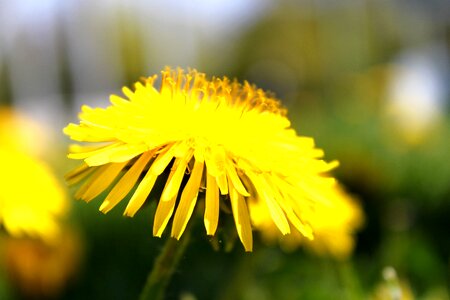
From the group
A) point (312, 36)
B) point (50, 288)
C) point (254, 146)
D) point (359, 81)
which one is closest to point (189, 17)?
point (359, 81)

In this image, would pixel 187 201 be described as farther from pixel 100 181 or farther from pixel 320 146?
pixel 320 146

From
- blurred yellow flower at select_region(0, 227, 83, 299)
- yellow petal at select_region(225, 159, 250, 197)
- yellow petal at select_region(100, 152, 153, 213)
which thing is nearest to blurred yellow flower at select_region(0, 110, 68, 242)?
blurred yellow flower at select_region(0, 227, 83, 299)

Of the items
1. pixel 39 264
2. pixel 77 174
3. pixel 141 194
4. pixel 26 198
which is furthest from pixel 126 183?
pixel 39 264

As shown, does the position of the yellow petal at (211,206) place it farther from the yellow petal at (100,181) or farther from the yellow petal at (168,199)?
the yellow petal at (100,181)

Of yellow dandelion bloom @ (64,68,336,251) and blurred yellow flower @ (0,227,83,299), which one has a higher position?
yellow dandelion bloom @ (64,68,336,251)

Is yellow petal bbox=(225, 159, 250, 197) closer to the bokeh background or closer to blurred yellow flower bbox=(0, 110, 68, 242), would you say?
the bokeh background

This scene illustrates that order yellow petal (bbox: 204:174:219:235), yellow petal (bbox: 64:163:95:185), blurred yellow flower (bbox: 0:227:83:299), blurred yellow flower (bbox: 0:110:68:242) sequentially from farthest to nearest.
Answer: blurred yellow flower (bbox: 0:227:83:299) < blurred yellow flower (bbox: 0:110:68:242) < yellow petal (bbox: 64:163:95:185) < yellow petal (bbox: 204:174:219:235)

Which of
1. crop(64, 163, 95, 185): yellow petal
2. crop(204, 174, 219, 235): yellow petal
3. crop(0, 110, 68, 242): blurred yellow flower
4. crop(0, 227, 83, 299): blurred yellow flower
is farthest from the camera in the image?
crop(0, 227, 83, 299): blurred yellow flower
